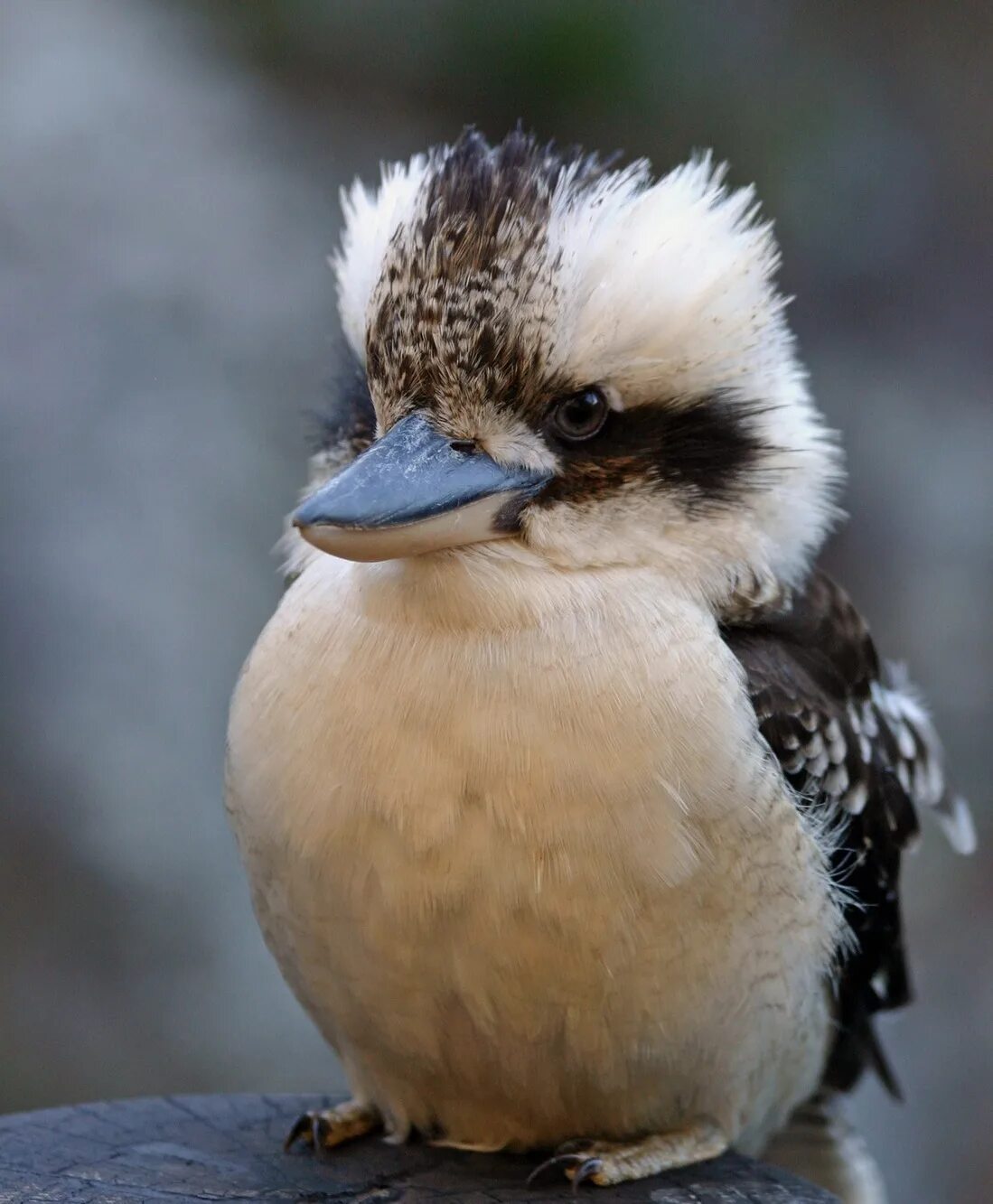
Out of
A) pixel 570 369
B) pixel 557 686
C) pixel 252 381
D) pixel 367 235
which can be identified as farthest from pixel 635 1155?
pixel 252 381

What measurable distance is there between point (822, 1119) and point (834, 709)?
1.09m

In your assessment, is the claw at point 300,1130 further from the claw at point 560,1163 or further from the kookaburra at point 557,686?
the claw at point 560,1163

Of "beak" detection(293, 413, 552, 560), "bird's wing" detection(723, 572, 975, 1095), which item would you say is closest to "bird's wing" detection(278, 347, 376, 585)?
"beak" detection(293, 413, 552, 560)

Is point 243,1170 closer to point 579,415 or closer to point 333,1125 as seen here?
point 333,1125

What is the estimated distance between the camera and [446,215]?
2.54 m

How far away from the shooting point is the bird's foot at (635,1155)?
8.60 feet

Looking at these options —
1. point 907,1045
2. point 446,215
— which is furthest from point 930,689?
point 446,215

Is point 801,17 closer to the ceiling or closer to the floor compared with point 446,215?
closer to the ceiling

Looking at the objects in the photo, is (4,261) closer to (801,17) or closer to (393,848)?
(801,17)

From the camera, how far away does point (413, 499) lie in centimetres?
234

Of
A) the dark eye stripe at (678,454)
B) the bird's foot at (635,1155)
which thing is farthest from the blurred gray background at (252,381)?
the bird's foot at (635,1155)

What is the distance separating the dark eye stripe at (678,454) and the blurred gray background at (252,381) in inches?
94.4

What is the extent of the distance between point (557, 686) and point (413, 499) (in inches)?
13.7

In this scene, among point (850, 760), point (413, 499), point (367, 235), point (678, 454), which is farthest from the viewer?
point (850, 760)
